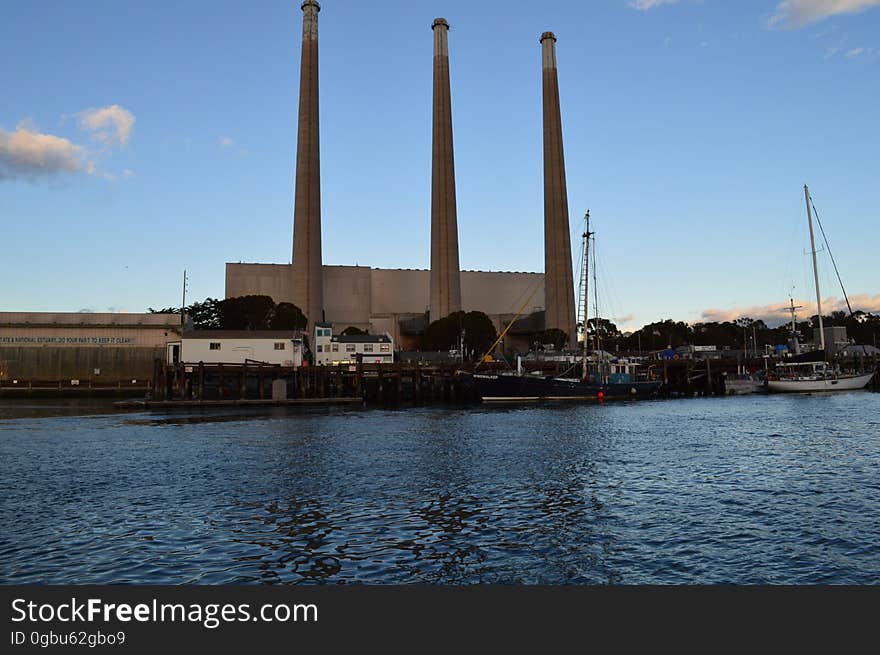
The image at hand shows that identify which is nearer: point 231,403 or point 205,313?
point 231,403

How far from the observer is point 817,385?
100 metres

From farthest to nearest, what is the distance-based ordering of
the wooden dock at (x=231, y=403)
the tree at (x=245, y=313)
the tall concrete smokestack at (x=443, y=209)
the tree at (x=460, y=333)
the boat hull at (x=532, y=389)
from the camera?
the tall concrete smokestack at (x=443, y=209)
the tree at (x=460, y=333)
the tree at (x=245, y=313)
the boat hull at (x=532, y=389)
the wooden dock at (x=231, y=403)

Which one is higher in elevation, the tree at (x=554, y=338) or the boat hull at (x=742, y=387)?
the tree at (x=554, y=338)

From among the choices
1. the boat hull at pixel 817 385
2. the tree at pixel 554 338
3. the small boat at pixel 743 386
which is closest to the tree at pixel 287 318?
the tree at pixel 554 338

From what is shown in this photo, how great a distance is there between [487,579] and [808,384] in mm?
101415

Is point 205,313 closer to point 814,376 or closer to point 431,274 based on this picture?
point 431,274

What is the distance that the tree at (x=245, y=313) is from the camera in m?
144

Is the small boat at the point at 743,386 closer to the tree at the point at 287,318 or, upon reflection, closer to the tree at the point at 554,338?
the tree at the point at 554,338

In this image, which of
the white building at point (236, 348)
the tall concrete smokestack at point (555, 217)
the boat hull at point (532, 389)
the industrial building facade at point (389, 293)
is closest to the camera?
the boat hull at point (532, 389)

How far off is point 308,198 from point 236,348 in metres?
64.4

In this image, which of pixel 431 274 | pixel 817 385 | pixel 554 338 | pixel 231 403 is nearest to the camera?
pixel 231 403

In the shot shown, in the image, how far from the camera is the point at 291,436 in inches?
1757

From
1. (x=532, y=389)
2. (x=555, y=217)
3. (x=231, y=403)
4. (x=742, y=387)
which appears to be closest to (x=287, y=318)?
(x=231, y=403)

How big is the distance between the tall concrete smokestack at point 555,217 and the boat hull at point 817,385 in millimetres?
63290
